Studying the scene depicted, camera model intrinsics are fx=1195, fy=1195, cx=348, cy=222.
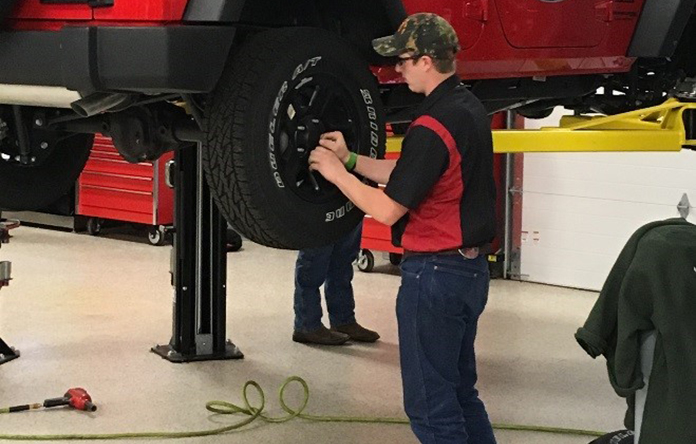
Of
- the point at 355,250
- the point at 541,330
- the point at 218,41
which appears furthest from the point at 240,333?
the point at 218,41

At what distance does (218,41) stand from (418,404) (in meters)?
1.28

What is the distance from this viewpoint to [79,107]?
3498 millimetres

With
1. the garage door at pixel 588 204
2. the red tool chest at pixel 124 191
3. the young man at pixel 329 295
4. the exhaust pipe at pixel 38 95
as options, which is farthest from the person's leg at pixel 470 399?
the red tool chest at pixel 124 191

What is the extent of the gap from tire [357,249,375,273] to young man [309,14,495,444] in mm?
4791

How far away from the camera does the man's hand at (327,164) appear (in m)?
3.34

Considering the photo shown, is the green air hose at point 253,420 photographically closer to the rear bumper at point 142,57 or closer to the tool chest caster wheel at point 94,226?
the rear bumper at point 142,57

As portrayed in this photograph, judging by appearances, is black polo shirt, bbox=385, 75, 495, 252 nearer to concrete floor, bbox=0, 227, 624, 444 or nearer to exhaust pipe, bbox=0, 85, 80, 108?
exhaust pipe, bbox=0, 85, 80, 108

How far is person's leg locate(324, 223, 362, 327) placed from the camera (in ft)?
20.9

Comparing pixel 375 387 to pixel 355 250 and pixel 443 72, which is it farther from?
pixel 443 72

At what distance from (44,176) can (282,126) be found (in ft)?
5.67

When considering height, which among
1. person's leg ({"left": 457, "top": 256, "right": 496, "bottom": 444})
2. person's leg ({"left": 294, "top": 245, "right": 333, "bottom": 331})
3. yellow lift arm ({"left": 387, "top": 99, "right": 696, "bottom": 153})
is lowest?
person's leg ({"left": 294, "top": 245, "right": 333, "bottom": 331})

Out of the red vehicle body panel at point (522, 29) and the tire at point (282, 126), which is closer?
the tire at point (282, 126)

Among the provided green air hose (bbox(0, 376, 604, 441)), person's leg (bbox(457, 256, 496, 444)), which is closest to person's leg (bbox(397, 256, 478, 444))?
person's leg (bbox(457, 256, 496, 444))

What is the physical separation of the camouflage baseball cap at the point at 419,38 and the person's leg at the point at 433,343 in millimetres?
642
